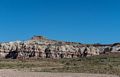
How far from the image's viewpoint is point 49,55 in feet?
506

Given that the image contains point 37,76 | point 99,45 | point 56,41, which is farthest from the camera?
point 56,41

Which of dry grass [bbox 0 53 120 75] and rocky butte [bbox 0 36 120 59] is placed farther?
rocky butte [bbox 0 36 120 59]

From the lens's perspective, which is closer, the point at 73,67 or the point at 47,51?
the point at 73,67

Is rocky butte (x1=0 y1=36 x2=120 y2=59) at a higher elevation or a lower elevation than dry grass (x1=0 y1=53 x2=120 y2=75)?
higher

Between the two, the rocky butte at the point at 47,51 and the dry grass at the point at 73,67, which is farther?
the rocky butte at the point at 47,51

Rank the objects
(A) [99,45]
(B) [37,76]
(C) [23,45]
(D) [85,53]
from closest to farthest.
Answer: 1. (B) [37,76]
2. (D) [85,53]
3. (C) [23,45]
4. (A) [99,45]

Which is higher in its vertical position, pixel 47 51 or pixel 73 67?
pixel 47 51

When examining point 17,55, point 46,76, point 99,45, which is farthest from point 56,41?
point 46,76

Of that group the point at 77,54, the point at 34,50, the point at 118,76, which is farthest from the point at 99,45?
the point at 118,76

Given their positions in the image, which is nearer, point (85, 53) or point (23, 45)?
point (85, 53)

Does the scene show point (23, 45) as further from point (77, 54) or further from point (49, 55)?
point (77, 54)

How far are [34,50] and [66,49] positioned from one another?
14526 mm

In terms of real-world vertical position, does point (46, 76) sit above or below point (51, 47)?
below

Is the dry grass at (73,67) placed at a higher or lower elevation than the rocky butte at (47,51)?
lower
